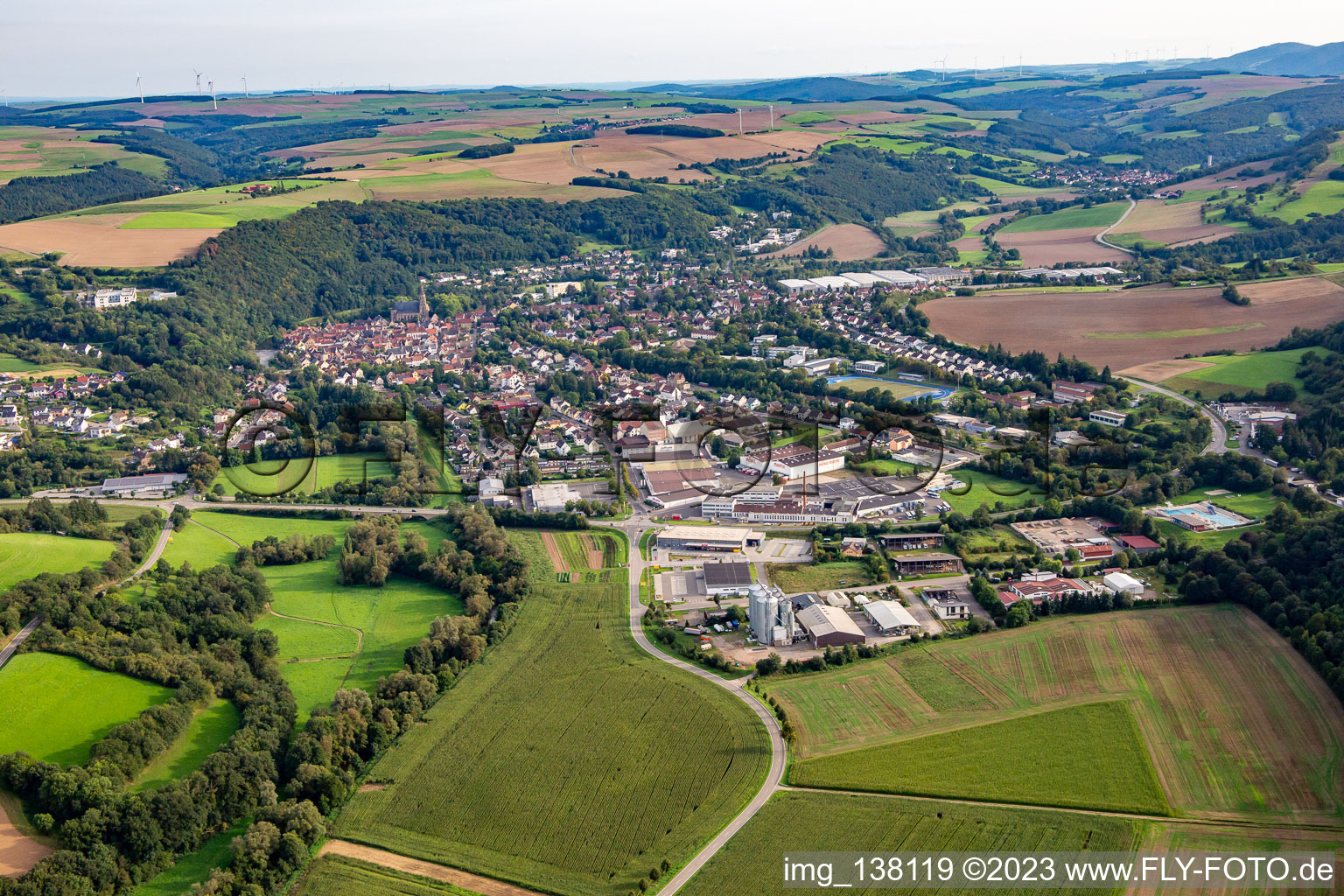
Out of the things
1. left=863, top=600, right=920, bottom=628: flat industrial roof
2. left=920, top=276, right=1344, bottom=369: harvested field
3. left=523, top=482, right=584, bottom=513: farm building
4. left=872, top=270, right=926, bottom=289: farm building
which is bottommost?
left=863, top=600, right=920, bottom=628: flat industrial roof

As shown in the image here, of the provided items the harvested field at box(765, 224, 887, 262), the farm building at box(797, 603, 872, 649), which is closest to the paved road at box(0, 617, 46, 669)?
the farm building at box(797, 603, 872, 649)

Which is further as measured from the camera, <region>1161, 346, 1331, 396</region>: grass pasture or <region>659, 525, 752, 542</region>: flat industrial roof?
<region>1161, 346, 1331, 396</region>: grass pasture

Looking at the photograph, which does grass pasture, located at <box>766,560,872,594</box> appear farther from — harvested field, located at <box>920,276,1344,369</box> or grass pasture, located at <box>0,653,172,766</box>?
harvested field, located at <box>920,276,1344,369</box>

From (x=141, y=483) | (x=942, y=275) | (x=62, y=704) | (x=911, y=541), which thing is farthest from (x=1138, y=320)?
(x=62, y=704)

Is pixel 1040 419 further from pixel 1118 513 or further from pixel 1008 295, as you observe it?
pixel 1008 295

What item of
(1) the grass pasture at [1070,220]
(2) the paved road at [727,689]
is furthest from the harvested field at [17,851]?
(1) the grass pasture at [1070,220]

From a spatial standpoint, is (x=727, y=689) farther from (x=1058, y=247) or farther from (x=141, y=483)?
(x=1058, y=247)
